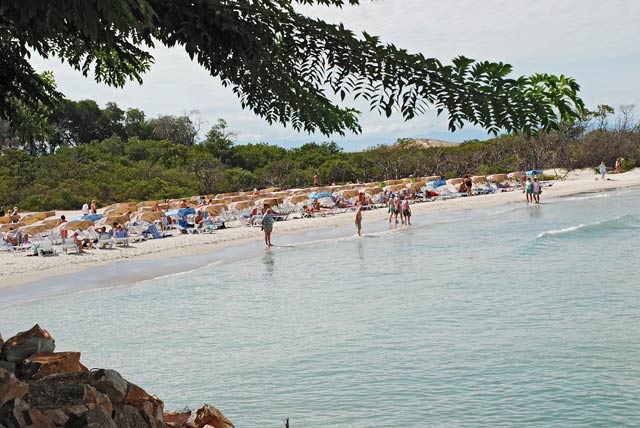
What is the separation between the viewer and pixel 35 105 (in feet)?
24.4

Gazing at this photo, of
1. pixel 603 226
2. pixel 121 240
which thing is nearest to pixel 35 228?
pixel 121 240

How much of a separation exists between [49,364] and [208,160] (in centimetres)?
5511

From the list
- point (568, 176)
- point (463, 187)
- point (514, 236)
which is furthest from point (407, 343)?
point (568, 176)

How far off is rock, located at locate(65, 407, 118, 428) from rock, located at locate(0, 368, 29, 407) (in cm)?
41

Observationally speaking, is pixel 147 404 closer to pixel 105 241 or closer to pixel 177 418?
pixel 177 418

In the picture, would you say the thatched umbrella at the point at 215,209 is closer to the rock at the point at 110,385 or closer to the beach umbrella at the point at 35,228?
the beach umbrella at the point at 35,228

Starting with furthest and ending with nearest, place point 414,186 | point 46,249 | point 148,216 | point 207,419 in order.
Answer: point 414,186
point 148,216
point 46,249
point 207,419

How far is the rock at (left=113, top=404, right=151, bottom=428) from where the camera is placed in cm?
562

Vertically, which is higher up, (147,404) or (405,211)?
(405,211)

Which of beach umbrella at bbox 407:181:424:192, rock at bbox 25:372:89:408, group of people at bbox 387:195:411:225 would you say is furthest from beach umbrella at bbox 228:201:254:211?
rock at bbox 25:372:89:408

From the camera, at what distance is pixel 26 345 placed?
6.53m

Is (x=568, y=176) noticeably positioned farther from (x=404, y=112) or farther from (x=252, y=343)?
(x=404, y=112)

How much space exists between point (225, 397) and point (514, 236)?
21.3 metres

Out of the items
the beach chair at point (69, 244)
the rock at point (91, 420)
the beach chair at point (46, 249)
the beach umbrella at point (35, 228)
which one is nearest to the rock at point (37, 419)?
the rock at point (91, 420)
